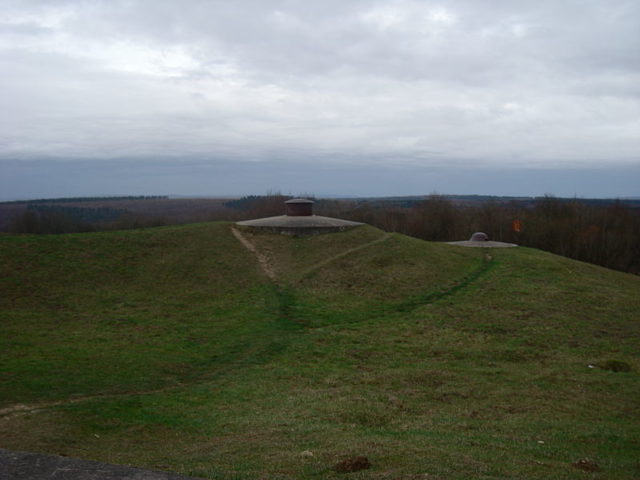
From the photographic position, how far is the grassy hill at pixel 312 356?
7.80 metres

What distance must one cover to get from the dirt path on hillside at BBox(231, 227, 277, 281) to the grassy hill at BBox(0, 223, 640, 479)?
0.54 feet

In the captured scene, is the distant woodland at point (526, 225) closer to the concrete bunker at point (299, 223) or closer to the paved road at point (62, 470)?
the concrete bunker at point (299, 223)

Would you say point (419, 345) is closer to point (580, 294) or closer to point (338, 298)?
point (338, 298)

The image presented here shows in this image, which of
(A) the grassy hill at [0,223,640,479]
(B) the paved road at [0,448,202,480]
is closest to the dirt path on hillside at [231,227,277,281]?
(A) the grassy hill at [0,223,640,479]

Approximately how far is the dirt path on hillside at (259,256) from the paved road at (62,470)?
16.4 m

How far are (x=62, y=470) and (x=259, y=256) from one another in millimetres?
18568

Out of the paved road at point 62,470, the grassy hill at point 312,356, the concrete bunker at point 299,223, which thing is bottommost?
the grassy hill at point 312,356

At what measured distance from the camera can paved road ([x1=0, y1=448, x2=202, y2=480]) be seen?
397cm

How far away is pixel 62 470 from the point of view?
409 centimetres

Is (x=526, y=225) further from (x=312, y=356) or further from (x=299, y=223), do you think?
(x=312, y=356)

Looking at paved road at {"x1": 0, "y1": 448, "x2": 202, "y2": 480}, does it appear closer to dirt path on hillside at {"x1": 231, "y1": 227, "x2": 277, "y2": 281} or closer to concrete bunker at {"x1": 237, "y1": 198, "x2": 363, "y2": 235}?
dirt path on hillside at {"x1": 231, "y1": 227, "x2": 277, "y2": 281}

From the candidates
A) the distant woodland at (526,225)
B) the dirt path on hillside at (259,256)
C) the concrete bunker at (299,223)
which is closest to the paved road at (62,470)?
the dirt path on hillside at (259,256)

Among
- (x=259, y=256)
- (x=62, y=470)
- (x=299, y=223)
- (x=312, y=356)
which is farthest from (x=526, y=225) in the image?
(x=62, y=470)

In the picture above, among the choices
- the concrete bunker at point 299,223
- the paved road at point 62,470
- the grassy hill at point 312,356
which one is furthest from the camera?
the concrete bunker at point 299,223
